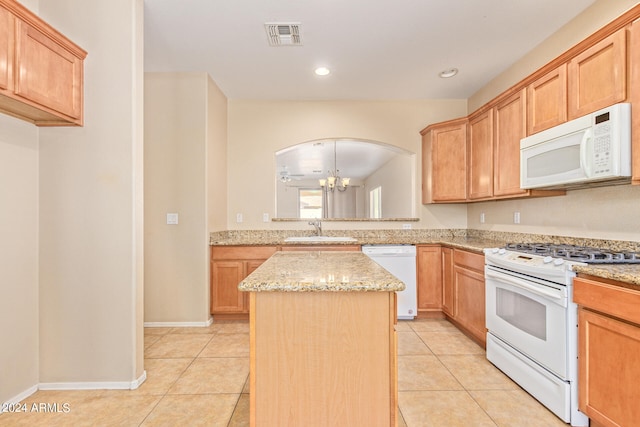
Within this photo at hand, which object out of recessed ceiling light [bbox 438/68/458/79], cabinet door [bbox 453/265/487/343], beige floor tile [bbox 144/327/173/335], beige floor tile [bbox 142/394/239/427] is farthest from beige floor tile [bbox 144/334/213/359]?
recessed ceiling light [bbox 438/68/458/79]

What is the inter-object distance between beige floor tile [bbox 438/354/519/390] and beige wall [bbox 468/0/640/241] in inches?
47.5

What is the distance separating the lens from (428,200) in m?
3.93

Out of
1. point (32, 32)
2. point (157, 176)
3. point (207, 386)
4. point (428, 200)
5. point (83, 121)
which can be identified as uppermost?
point (32, 32)

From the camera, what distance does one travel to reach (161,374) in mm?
2367

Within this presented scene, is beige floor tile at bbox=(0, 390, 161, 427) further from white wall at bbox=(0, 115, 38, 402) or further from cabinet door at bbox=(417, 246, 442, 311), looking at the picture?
cabinet door at bbox=(417, 246, 442, 311)

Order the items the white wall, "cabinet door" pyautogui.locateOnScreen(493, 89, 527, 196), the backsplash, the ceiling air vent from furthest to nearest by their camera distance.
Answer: the backsplash
"cabinet door" pyautogui.locateOnScreen(493, 89, 527, 196)
the ceiling air vent
the white wall

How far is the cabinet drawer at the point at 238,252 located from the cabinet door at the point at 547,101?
267 cm

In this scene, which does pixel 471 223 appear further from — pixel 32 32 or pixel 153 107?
pixel 32 32

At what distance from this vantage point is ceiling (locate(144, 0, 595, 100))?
233 cm

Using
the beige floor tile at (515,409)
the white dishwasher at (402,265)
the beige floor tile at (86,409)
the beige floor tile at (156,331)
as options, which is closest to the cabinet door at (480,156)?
the white dishwasher at (402,265)

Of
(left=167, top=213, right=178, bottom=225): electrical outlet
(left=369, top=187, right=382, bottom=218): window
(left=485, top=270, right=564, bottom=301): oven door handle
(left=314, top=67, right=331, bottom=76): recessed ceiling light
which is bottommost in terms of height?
(left=485, top=270, right=564, bottom=301): oven door handle

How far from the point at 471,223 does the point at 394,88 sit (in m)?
1.91

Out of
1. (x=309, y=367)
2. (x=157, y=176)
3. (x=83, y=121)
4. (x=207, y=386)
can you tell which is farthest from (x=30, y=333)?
(x=309, y=367)

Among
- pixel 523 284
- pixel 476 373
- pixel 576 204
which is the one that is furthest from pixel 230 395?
pixel 576 204
